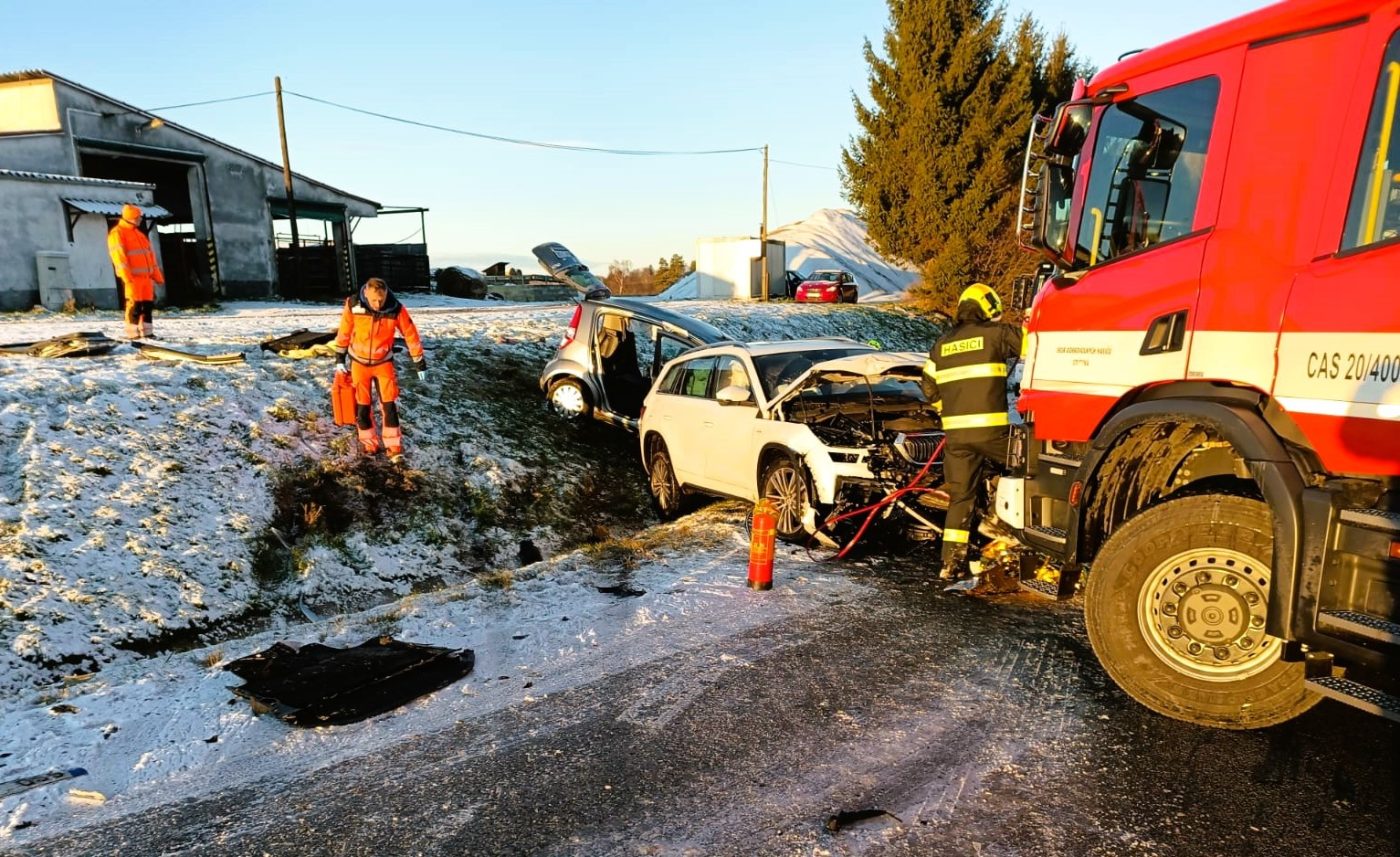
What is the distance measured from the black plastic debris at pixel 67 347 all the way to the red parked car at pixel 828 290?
22832 mm

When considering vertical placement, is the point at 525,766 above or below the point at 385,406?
below

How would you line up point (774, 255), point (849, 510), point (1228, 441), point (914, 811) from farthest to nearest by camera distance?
point (774, 255), point (849, 510), point (1228, 441), point (914, 811)

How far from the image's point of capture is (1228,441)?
3.34 m

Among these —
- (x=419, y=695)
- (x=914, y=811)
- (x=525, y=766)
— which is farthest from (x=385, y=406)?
(x=914, y=811)

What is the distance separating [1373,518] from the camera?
289 cm

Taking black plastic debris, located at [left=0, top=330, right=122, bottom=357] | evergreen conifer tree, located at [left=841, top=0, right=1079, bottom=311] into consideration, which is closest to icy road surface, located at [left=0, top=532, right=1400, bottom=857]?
black plastic debris, located at [left=0, top=330, right=122, bottom=357]

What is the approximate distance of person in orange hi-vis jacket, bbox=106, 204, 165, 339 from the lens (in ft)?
36.0

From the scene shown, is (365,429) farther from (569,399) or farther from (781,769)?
(781,769)

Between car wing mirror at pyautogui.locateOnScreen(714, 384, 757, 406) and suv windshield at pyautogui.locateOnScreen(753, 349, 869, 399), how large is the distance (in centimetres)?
15

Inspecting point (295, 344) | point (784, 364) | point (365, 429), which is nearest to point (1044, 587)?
point (784, 364)

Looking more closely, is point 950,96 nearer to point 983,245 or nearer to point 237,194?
point 983,245

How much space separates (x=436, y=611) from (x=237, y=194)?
81.4ft

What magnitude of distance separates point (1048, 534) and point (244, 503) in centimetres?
648

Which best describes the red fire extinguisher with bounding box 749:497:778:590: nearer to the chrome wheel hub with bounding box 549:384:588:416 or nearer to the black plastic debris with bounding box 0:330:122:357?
the chrome wheel hub with bounding box 549:384:588:416
